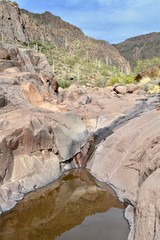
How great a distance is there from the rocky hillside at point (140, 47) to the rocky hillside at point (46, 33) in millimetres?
9545

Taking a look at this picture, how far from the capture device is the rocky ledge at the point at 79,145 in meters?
11.1

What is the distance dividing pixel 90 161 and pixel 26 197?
5.21m

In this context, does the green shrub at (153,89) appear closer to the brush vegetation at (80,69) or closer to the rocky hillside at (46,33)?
the brush vegetation at (80,69)

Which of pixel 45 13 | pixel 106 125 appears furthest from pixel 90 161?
pixel 45 13

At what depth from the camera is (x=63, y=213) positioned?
12297mm

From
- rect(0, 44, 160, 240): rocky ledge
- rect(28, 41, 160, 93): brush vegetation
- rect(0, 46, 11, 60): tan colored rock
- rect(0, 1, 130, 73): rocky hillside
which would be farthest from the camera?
rect(0, 1, 130, 73): rocky hillside

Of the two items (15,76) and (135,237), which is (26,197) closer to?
(135,237)

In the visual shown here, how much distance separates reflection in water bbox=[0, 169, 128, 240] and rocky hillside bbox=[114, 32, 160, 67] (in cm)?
12095

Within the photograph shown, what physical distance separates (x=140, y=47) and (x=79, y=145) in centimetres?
13536

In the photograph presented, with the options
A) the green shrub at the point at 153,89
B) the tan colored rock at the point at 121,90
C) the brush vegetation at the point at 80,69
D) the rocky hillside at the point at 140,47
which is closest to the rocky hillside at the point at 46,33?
the brush vegetation at the point at 80,69

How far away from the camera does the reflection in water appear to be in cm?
1059

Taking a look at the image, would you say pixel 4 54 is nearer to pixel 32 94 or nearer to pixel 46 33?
pixel 32 94

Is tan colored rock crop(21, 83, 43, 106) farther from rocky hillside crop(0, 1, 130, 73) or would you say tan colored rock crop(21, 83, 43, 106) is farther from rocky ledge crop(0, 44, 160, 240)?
rocky hillside crop(0, 1, 130, 73)

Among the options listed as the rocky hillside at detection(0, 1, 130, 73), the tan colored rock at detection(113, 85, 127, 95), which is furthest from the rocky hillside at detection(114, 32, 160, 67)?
the tan colored rock at detection(113, 85, 127, 95)
